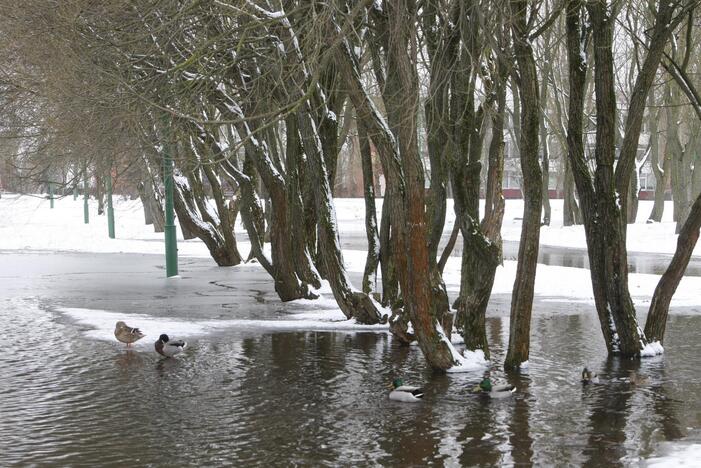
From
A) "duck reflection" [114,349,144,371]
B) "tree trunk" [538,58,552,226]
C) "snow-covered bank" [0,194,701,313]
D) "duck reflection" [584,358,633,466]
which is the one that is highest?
"tree trunk" [538,58,552,226]

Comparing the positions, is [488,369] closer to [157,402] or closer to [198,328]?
[157,402]

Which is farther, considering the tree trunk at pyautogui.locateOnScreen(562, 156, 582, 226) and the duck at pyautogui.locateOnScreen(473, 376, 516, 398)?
the tree trunk at pyautogui.locateOnScreen(562, 156, 582, 226)

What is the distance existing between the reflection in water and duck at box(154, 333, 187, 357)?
0.45 ft

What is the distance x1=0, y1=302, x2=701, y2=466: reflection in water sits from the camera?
28.7 feet

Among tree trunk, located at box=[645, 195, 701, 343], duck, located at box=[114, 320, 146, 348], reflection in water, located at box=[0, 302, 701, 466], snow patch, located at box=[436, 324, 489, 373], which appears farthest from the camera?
duck, located at box=[114, 320, 146, 348]

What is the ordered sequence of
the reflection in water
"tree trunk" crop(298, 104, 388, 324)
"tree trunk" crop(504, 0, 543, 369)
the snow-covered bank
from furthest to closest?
the snow-covered bank → "tree trunk" crop(298, 104, 388, 324) → "tree trunk" crop(504, 0, 543, 369) → the reflection in water

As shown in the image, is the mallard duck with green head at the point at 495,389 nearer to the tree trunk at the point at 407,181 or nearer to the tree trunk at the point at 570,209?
the tree trunk at the point at 407,181

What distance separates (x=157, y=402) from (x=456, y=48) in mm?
6199

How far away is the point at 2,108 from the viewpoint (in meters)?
24.6

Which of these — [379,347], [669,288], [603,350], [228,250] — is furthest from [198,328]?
[228,250]

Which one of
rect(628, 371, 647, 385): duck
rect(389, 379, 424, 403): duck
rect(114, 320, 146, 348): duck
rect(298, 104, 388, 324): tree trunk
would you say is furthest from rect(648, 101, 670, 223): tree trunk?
rect(389, 379, 424, 403): duck

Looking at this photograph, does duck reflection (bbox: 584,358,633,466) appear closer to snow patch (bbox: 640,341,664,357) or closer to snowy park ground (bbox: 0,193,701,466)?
snowy park ground (bbox: 0,193,701,466)

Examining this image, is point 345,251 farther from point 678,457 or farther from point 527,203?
point 678,457

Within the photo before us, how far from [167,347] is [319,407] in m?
3.84
